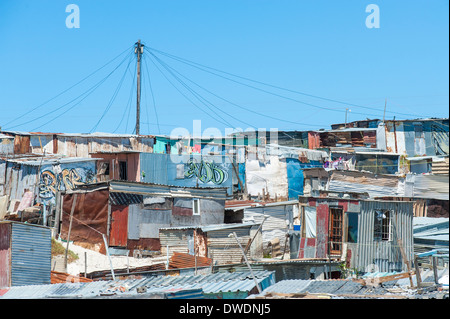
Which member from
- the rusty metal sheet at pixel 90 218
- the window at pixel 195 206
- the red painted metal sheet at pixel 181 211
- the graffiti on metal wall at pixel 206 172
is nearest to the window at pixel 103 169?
the graffiti on metal wall at pixel 206 172

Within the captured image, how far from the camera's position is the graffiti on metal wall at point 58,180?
3083 cm

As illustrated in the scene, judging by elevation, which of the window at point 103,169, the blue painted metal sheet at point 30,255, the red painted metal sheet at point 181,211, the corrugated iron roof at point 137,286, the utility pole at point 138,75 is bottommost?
the corrugated iron roof at point 137,286

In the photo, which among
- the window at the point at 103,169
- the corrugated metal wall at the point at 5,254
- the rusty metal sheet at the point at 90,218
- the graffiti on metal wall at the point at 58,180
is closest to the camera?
the corrugated metal wall at the point at 5,254

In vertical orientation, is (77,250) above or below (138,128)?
below

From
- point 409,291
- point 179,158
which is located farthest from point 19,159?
point 409,291

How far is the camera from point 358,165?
131ft

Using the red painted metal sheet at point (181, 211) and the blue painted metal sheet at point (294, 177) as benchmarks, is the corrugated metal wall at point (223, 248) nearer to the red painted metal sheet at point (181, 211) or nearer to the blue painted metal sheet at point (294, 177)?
the red painted metal sheet at point (181, 211)

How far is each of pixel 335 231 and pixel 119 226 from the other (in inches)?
373

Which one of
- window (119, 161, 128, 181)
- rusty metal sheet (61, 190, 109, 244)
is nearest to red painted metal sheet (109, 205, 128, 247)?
rusty metal sheet (61, 190, 109, 244)

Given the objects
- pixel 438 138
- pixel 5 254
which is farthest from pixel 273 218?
pixel 438 138

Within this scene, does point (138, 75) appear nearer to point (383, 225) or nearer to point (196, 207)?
point (196, 207)

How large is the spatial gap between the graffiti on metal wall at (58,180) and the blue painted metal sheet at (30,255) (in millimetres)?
11496
